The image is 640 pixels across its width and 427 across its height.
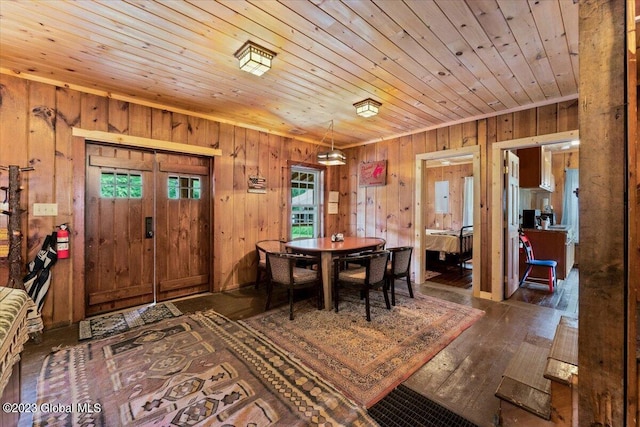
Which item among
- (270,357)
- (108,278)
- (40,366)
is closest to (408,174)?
(270,357)

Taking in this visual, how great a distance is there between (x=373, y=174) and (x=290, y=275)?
2.71m

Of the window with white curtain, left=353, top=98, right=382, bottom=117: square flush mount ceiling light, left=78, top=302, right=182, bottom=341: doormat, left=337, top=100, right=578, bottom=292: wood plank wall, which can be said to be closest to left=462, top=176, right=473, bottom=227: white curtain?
the window with white curtain

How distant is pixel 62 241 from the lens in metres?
2.67

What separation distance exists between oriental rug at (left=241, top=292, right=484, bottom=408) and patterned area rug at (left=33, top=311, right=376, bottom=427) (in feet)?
0.50

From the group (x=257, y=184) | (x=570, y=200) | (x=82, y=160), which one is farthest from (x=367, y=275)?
(x=570, y=200)

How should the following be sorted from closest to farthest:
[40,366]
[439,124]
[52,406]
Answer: [52,406], [40,366], [439,124]

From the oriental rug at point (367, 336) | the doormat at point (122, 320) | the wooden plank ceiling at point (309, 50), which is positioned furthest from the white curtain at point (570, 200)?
the doormat at point (122, 320)

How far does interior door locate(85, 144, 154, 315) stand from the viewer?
9.84 feet

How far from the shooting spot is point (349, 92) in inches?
115

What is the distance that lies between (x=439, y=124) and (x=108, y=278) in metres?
4.74

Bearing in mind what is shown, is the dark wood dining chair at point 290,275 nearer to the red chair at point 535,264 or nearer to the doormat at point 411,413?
the doormat at point 411,413

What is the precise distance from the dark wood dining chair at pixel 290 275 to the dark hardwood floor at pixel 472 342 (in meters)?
0.50

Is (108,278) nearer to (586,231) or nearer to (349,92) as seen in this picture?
(349,92)

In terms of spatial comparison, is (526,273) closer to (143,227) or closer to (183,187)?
(183,187)
